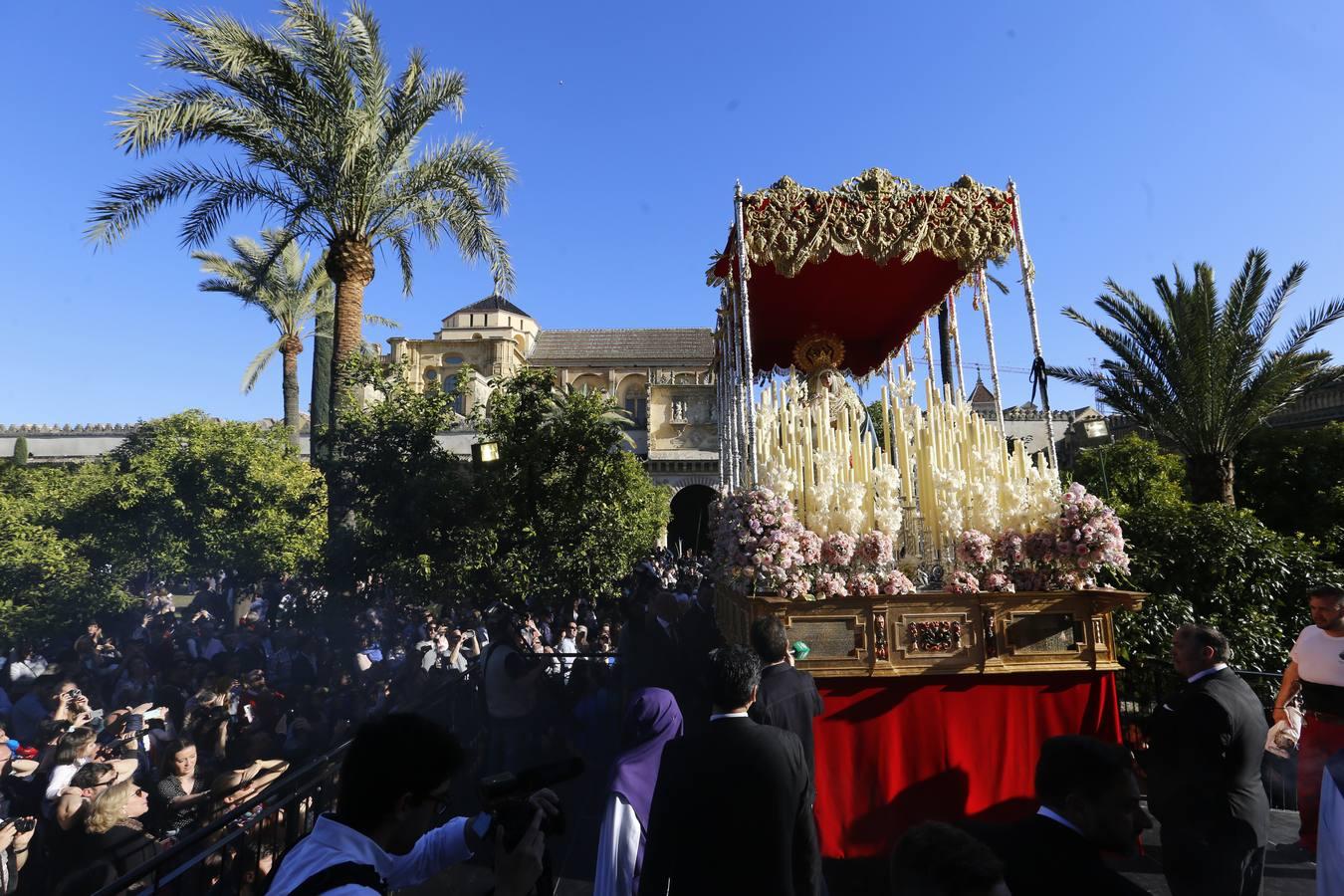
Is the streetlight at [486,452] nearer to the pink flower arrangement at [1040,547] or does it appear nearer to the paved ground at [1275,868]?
the pink flower arrangement at [1040,547]

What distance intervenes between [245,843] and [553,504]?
721 centimetres

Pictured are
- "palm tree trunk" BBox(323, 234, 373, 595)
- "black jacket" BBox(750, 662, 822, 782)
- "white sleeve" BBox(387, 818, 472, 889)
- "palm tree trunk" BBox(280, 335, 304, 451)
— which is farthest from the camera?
"palm tree trunk" BBox(280, 335, 304, 451)

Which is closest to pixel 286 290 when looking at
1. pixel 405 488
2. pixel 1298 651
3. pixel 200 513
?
pixel 200 513

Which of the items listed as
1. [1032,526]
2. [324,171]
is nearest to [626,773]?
[1032,526]

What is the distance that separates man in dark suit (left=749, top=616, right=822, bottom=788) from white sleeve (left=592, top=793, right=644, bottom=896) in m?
0.86

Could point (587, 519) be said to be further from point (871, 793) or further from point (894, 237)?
point (871, 793)

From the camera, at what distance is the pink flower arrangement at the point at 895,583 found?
17.0 ft

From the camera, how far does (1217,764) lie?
338cm

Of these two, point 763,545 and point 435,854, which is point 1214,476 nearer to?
point 763,545

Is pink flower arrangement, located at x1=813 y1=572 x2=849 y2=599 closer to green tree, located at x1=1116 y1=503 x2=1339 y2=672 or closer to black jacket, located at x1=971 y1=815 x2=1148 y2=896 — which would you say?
black jacket, located at x1=971 y1=815 x2=1148 y2=896

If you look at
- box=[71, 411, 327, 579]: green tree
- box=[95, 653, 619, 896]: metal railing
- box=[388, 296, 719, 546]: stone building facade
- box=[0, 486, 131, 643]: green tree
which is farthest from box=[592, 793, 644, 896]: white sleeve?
box=[388, 296, 719, 546]: stone building facade

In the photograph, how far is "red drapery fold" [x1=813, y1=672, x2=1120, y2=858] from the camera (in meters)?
4.77

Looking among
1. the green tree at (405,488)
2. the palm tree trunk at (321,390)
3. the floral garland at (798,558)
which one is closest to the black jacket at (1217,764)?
the floral garland at (798,558)

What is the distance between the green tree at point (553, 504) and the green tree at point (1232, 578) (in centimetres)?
698
